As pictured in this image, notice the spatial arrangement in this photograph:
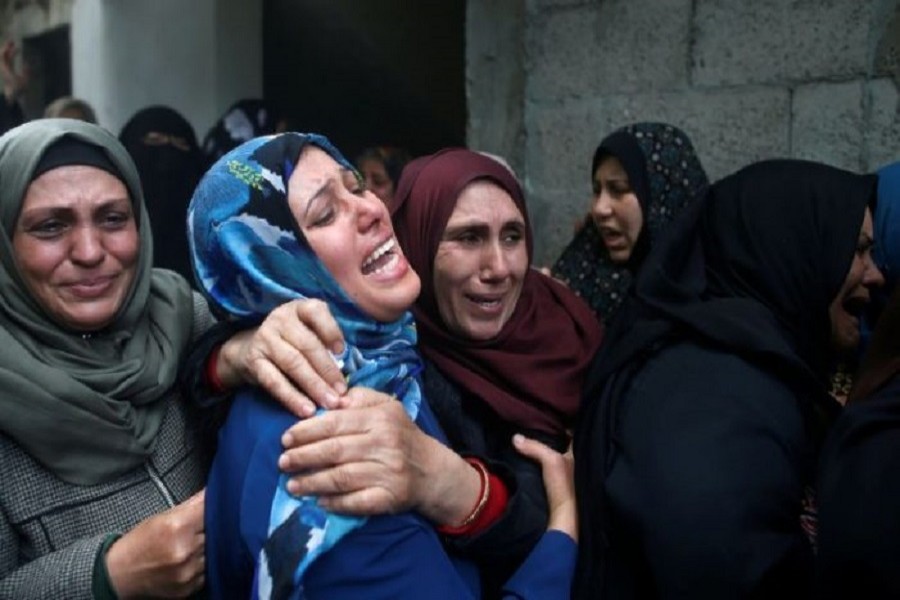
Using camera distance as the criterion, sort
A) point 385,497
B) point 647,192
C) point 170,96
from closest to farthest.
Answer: point 385,497, point 647,192, point 170,96

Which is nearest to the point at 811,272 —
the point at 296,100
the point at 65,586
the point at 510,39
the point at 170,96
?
the point at 65,586

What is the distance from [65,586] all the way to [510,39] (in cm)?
253

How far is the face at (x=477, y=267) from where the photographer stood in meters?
1.93

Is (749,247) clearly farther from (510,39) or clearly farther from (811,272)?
(510,39)

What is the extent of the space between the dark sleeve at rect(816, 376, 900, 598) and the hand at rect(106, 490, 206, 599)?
3.11ft

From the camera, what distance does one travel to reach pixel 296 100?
17.6 feet

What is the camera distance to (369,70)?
4.87 meters

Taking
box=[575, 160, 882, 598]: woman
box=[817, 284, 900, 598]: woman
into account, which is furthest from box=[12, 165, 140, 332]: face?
box=[817, 284, 900, 598]: woman

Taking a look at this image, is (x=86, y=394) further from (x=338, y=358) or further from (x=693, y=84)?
(x=693, y=84)

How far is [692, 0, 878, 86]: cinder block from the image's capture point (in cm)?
245

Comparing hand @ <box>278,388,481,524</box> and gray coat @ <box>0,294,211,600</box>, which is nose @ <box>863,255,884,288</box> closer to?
hand @ <box>278,388,481,524</box>

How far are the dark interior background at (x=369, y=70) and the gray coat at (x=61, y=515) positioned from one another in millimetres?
2904

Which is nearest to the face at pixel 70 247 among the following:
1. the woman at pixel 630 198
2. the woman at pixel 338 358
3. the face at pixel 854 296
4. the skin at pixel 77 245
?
the skin at pixel 77 245

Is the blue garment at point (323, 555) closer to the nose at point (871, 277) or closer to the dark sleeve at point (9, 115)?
the nose at point (871, 277)
